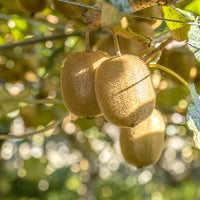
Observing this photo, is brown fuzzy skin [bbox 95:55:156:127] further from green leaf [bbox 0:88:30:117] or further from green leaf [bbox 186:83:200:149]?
green leaf [bbox 0:88:30:117]

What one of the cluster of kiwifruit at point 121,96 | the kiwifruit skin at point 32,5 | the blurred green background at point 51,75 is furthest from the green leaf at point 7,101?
the cluster of kiwifruit at point 121,96

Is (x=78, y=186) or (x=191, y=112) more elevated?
(x=191, y=112)

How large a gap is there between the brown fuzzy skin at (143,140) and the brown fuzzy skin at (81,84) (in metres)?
0.11

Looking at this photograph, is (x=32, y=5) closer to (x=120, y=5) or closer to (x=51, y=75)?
(x=51, y=75)

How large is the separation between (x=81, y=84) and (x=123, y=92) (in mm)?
97

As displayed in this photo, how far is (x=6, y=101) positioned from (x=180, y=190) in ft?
16.8

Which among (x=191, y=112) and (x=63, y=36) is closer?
(x=191, y=112)

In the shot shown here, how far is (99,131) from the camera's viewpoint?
7.82 feet

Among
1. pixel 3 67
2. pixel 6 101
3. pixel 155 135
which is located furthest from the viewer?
pixel 3 67

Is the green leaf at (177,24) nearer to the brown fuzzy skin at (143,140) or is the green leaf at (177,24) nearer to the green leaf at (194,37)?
the green leaf at (194,37)

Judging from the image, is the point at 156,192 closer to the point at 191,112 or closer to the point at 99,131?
the point at 99,131

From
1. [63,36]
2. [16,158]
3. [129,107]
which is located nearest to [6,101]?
[63,36]

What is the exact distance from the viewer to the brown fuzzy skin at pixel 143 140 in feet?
2.67

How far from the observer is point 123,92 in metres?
0.67
